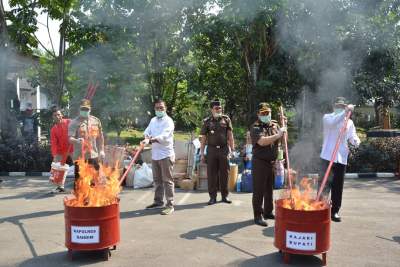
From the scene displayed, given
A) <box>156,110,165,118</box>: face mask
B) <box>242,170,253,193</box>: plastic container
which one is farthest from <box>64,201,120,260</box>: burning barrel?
<box>242,170,253,193</box>: plastic container

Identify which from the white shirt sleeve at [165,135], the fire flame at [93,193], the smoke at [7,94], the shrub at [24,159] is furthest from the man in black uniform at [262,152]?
the smoke at [7,94]

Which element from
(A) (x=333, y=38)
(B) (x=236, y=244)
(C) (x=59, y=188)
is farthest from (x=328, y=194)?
(A) (x=333, y=38)

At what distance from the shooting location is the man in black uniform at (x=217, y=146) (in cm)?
703

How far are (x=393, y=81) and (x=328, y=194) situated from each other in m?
7.32

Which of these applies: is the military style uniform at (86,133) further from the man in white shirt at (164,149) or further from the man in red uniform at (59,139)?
the man in red uniform at (59,139)

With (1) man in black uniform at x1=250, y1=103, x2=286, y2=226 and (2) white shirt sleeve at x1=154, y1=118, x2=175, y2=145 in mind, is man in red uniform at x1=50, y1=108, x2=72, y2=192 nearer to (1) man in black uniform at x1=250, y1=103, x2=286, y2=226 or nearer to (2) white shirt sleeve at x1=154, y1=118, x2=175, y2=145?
(2) white shirt sleeve at x1=154, y1=118, x2=175, y2=145

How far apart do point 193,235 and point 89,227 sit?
1.59 m

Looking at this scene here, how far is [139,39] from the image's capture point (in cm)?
1182

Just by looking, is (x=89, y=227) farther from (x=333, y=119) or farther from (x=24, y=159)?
(x=24, y=159)

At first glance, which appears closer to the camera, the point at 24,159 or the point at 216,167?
the point at 216,167

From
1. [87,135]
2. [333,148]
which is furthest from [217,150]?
[87,135]

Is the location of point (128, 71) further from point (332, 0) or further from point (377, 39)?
point (377, 39)

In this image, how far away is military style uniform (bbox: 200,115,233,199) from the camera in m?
7.03

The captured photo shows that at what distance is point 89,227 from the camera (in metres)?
4.13
